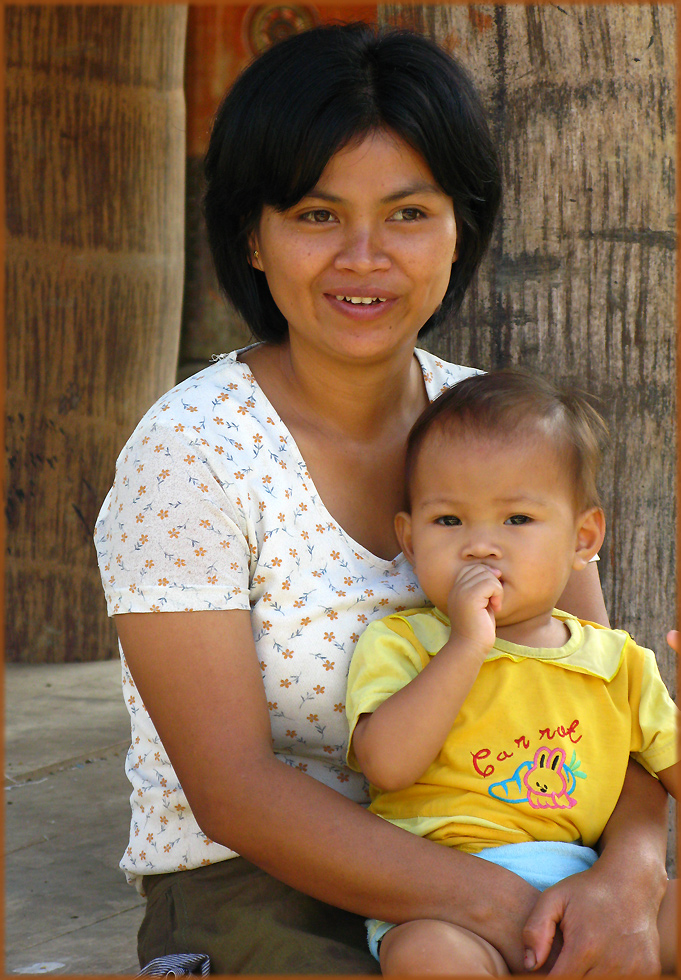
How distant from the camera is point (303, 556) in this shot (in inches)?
71.6

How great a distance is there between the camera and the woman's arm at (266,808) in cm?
154

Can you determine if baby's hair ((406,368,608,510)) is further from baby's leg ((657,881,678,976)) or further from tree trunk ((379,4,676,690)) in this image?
baby's leg ((657,881,678,976))

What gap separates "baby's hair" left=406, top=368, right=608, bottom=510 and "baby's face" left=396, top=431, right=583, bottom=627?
0.9 inches

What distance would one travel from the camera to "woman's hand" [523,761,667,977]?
1.49m

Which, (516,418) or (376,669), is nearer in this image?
(376,669)

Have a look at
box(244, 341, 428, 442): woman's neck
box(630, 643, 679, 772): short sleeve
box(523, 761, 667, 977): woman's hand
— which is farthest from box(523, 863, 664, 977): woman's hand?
box(244, 341, 428, 442): woman's neck

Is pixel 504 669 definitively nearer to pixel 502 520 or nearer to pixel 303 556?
pixel 502 520

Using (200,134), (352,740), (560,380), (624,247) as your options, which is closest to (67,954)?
(352,740)

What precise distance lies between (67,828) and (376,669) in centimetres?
180

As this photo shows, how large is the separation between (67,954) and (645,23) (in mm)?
2349

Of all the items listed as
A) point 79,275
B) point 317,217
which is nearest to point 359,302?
point 317,217

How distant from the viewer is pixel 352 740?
1.69m

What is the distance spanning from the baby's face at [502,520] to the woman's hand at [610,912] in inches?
15.7

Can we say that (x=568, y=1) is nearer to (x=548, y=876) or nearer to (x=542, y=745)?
(x=542, y=745)
